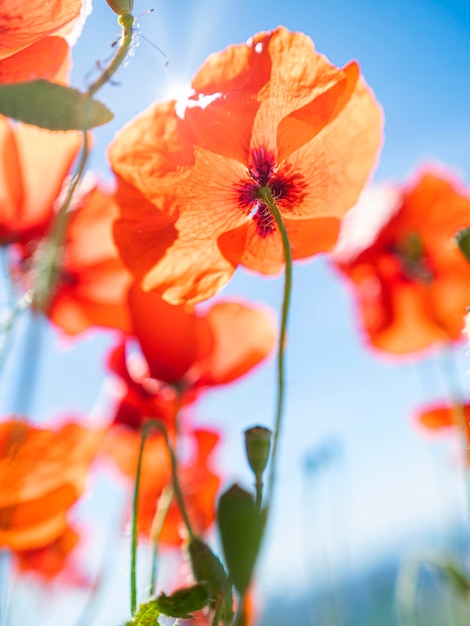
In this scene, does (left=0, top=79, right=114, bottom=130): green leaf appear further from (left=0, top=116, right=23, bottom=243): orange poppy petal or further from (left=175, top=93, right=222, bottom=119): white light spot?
(left=0, top=116, right=23, bottom=243): orange poppy petal

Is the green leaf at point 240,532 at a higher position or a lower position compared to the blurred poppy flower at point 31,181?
higher

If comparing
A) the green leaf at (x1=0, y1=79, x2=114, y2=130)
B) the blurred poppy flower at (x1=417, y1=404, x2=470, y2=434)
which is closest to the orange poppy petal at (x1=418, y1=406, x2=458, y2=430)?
the blurred poppy flower at (x1=417, y1=404, x2=470, y2=434)

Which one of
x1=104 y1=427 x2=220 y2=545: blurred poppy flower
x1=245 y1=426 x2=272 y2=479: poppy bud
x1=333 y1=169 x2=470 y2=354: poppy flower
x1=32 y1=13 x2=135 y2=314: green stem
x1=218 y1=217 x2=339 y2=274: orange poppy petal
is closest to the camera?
x1=32 y1=13 x2=135 y2=314: green stem

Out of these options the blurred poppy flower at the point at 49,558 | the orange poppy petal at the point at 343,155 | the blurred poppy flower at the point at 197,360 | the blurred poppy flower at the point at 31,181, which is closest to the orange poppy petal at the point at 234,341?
the blurred poppy flower at the point at 197,360

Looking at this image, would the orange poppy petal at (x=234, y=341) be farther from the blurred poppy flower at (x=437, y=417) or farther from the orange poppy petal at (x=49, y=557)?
the orange poppy petal at (x=49, y=557)

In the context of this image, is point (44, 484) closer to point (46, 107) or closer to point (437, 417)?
point (46, 107)

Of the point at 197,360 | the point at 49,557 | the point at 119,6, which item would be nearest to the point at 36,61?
the point at 119,6
